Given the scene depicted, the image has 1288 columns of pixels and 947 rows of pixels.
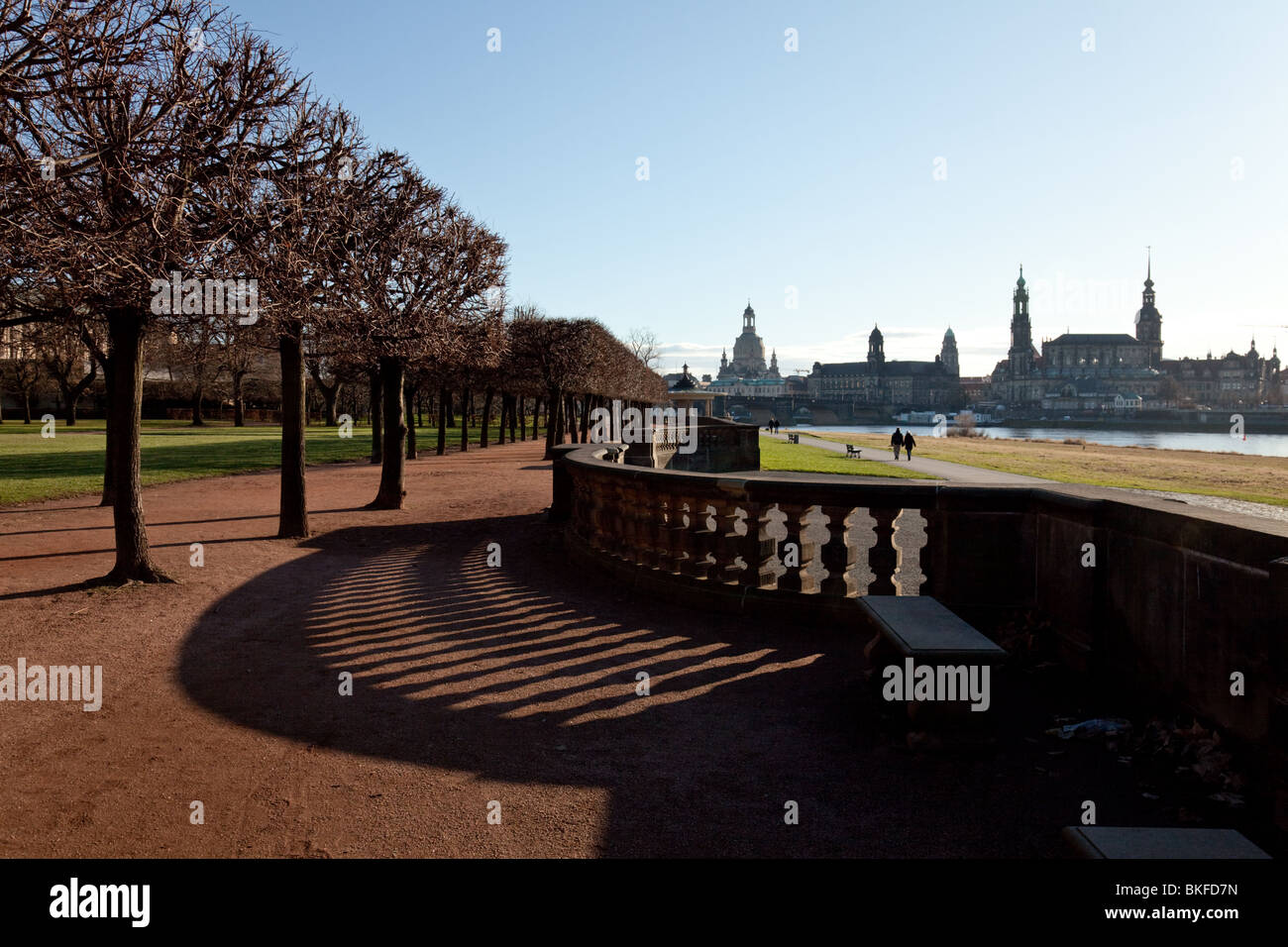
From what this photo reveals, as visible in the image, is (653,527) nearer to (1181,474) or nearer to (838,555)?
(838,555)

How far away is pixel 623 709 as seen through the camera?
5.58 m

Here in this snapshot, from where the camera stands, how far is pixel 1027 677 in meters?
5.97

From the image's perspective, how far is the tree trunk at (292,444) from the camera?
1348cm

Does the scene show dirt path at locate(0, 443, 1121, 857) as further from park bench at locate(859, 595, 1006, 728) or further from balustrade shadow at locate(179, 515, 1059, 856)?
park bench at locate(859, 595, 1006, 728)

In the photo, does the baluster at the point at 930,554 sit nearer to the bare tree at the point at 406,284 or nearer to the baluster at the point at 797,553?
the baluster at the point at 797,553

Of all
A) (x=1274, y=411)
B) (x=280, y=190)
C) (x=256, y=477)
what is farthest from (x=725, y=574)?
(x=1274, y=411)

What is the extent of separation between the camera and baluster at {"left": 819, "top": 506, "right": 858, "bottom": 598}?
7.25 meters

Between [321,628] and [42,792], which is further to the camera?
[321,628]

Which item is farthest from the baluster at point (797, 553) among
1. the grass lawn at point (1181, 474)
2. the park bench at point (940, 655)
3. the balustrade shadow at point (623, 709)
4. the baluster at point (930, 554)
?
the grass lawn at point (1181, 474)

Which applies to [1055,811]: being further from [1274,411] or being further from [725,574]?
[1274,411]

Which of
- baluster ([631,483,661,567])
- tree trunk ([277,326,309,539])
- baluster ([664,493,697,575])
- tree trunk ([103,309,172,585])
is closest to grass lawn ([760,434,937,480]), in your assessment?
tree trunk ([277,326,309,539])
